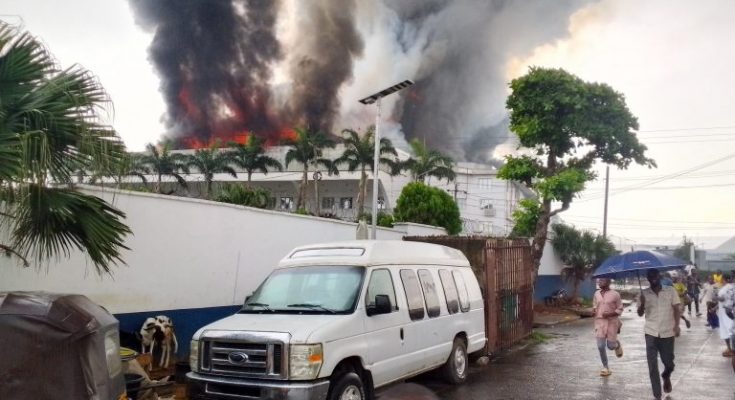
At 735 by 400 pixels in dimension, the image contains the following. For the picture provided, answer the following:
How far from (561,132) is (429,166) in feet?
92.0

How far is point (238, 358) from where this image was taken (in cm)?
641

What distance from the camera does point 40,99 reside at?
567 centimetres

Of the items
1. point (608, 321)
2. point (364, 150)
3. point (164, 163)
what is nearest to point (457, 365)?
point (608, 321)

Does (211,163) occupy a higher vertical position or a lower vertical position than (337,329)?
higher

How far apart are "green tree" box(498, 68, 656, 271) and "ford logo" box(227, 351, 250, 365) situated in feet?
48.1

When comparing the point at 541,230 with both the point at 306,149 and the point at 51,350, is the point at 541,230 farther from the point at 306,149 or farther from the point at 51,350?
the point at 306,149

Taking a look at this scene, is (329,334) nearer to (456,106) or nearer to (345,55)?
(345,55)

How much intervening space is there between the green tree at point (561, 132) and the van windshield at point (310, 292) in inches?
515

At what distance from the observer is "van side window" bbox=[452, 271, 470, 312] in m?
9.73

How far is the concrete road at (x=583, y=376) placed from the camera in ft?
29.0

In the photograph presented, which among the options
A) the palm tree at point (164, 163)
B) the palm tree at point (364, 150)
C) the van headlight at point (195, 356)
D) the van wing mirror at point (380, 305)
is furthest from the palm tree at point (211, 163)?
the van wing mirror at point (380, 305)

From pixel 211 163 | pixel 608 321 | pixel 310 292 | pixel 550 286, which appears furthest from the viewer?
pixel 211 163

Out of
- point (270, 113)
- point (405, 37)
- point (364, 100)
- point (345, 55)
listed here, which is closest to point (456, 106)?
point (405, 37)

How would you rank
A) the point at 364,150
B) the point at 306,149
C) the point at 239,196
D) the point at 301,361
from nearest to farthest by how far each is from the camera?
the point at 301,361
the point at 239,196
the point at 364,150
the point at 306,149
